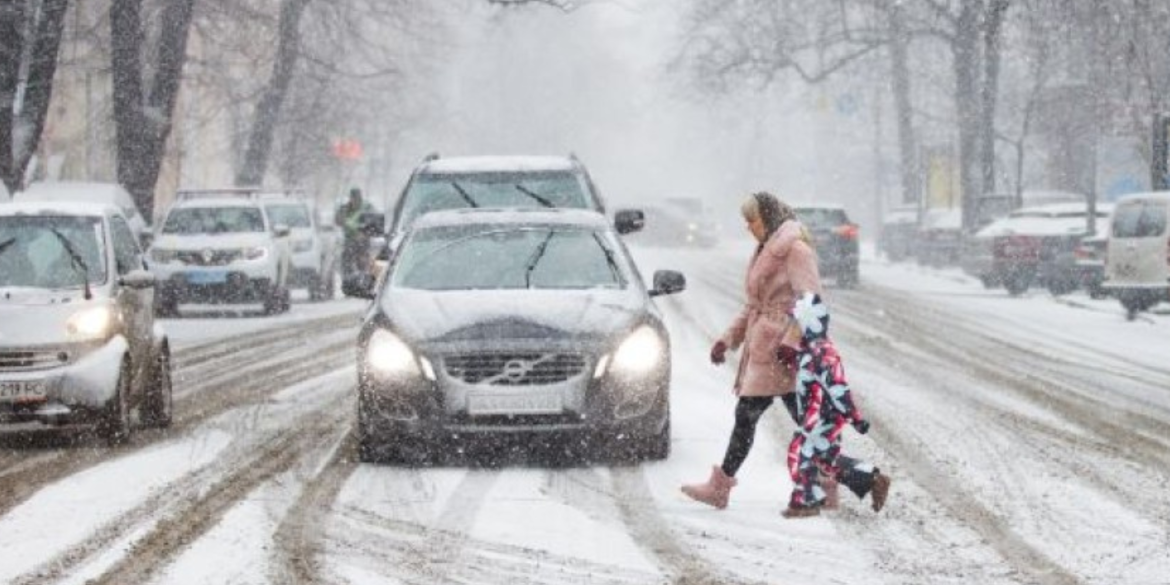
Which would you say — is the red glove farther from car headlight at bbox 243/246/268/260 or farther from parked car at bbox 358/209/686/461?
car headlight at bbox 243/246/268/260

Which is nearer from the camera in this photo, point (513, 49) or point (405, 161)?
point (405, 161)

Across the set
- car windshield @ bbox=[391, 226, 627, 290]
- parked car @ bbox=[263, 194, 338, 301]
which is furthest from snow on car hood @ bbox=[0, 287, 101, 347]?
parked car @ bbox=[263, 194, 338, 301]

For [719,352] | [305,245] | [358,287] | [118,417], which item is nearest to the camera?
[719,352]

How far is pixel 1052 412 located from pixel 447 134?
9024 centimetres

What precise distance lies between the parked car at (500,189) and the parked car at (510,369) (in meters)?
5.95

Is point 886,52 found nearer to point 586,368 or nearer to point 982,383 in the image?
point 982,383

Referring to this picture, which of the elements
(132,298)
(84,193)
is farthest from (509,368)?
(84,193)

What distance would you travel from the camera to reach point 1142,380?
19.4m

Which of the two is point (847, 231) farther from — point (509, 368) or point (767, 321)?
point (767, 321)

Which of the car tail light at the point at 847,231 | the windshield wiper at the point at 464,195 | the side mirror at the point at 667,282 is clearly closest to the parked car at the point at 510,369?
the side mirror at the point at 667,282

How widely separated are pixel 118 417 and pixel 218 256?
56.2 ft

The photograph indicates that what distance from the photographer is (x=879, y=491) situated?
1045 centimetres

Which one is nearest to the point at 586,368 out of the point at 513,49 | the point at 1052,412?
the point at 1052,412

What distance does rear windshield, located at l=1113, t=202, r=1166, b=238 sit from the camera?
2933 centimetres
